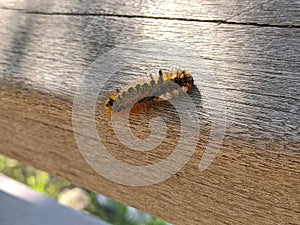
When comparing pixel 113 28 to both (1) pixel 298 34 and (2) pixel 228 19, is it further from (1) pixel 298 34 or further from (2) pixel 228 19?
(1) pixel 298 34

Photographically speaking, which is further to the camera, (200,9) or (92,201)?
(92,201)

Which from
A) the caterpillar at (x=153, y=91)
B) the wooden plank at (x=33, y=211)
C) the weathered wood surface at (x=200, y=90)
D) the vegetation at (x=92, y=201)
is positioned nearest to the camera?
the weathered wood surface at (x=200, y=90)

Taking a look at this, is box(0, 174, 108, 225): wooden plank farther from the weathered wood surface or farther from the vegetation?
the vegetation

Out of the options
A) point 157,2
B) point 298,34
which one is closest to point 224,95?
point 298,34

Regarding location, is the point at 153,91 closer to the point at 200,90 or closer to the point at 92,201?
the point at 200,90

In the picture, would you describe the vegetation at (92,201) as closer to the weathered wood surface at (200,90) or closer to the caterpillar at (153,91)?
the weathered wood surface at (200,90)

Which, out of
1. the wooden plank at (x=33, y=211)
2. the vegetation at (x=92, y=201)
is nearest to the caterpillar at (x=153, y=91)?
the wooden plank at (x=33, y=211)

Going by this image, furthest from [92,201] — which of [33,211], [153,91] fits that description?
[153,91]
